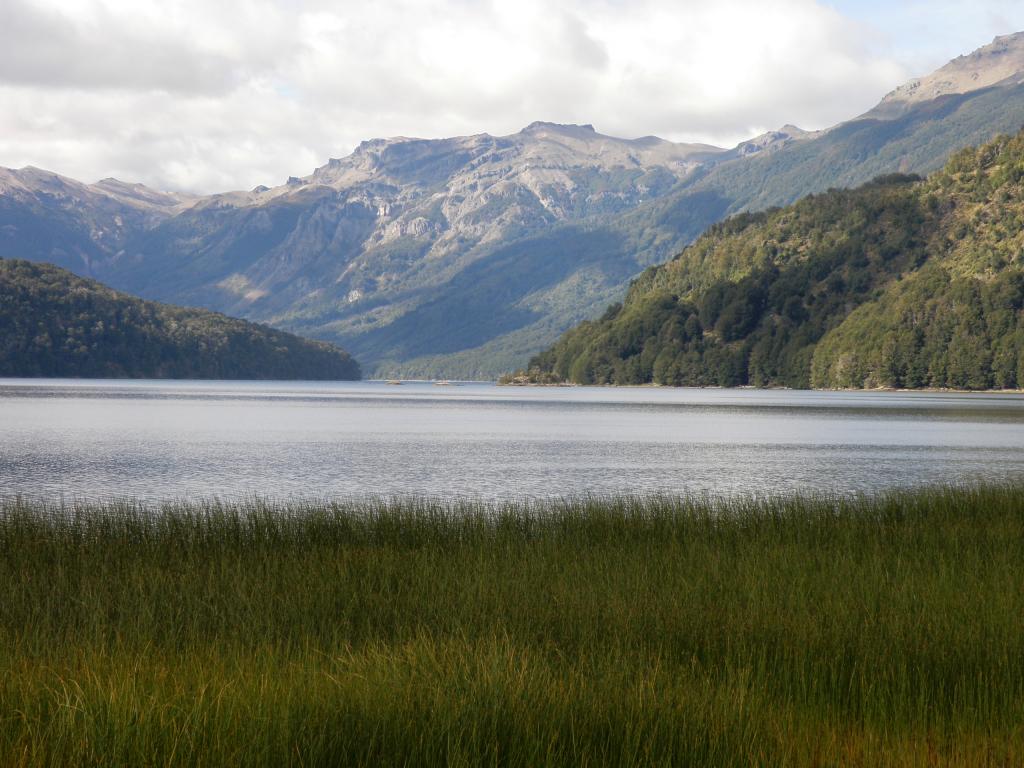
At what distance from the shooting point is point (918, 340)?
6905 inches

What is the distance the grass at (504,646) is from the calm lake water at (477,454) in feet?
52.9

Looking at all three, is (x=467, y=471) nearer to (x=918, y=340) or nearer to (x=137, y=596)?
(x=137, y=596)

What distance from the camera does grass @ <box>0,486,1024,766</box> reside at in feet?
23.2

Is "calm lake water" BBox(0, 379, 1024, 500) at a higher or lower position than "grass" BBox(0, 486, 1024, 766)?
lower

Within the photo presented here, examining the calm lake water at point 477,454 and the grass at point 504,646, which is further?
the calm lake water at point 477,454

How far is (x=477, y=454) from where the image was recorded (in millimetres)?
52625

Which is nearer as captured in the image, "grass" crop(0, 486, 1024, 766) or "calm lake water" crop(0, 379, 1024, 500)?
"grass" crop(0, 486, 1024, 766)

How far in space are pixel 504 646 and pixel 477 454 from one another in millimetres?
43412

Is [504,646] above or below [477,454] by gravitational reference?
above

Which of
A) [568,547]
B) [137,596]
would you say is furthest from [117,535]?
[568,547]

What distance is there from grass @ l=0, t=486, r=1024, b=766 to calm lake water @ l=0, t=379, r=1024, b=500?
16.1 meters

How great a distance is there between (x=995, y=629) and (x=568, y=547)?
7581 millimetres

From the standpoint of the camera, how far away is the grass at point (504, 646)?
23.2ft

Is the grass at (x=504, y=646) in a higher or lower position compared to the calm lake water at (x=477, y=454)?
higher
